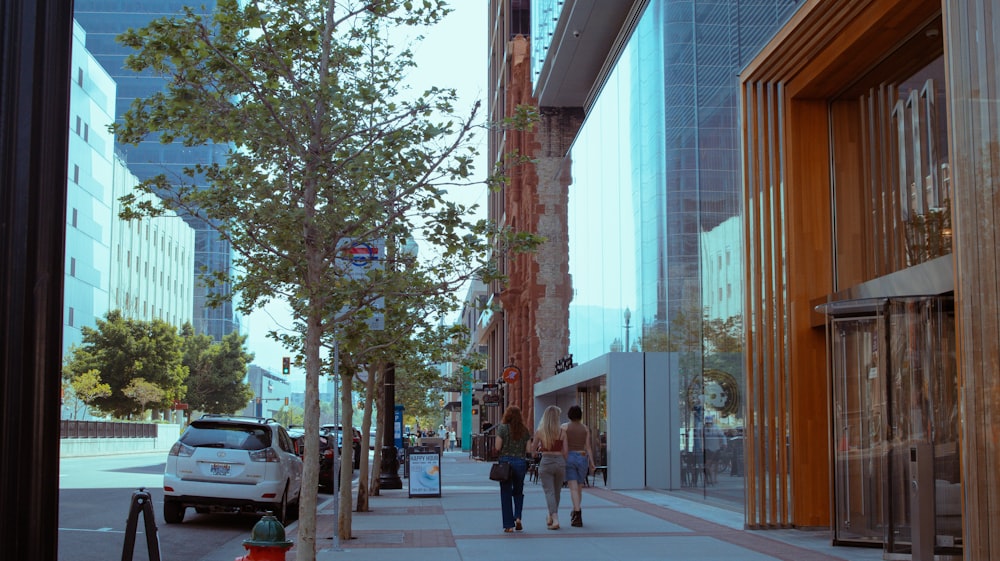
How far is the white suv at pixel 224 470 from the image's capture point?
611 inches

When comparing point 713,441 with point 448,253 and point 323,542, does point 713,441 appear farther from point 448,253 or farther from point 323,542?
point 448,253

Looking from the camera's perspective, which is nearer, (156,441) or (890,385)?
(890,385)

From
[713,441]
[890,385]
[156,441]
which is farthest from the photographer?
[156,441]

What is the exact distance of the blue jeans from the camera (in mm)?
14438

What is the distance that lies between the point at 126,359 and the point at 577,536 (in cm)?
5795

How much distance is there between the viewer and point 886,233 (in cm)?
1374

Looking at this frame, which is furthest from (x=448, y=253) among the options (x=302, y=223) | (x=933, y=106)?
(x=933, y=106)

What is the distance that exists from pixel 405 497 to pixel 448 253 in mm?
13389

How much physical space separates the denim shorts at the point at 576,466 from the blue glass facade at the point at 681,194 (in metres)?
3.47

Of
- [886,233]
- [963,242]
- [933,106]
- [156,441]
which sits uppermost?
[933,106]

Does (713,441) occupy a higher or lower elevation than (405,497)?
higher

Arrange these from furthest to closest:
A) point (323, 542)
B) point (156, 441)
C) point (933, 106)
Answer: point (156, 441), point (323, 542), point (933, 106)

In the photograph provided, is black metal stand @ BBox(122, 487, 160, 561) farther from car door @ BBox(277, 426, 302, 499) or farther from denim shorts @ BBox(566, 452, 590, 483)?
car door @ BBox(277, 426, 302, 499)

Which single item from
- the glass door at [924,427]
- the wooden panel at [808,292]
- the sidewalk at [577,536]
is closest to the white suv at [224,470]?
the sidewalk at [577,536]
